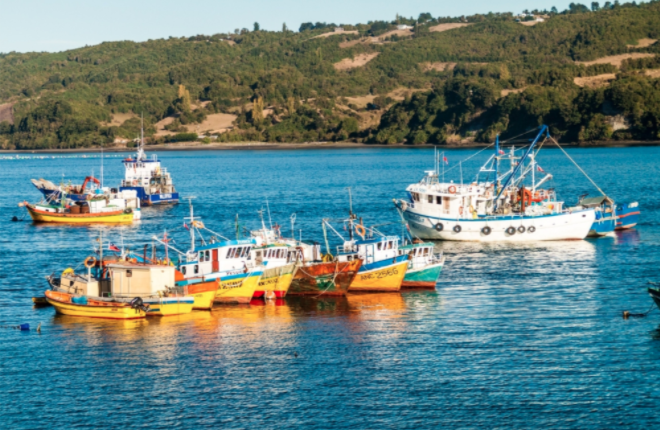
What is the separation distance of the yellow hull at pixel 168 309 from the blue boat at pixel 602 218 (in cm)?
4874

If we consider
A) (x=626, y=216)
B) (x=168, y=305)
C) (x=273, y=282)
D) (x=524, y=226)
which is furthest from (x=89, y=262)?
(x=626, y=216)

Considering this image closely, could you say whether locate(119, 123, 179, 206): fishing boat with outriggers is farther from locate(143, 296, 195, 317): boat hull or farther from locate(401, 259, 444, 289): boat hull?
locate(143, 296, 195, 317): boat hull

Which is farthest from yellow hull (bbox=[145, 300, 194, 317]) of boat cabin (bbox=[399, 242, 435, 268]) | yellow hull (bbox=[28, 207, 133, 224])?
yellow hull (bbox=[28, 207, 133, 224])

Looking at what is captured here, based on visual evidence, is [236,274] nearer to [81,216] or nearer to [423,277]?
[423,277]

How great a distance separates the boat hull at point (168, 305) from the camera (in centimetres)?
5888

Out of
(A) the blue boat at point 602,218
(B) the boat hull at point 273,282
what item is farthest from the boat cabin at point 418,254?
(A) the blue boat at point 602,218

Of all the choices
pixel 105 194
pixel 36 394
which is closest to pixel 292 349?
pixel 36 394

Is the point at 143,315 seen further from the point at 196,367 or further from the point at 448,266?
the point at 448,266

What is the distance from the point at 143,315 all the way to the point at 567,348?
26507mm

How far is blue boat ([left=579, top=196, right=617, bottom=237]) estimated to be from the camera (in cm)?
9331

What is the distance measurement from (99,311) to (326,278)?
52.1 feet

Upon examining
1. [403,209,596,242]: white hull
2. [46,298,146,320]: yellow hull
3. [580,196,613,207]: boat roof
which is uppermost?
[580,196,613,207]: boat roof

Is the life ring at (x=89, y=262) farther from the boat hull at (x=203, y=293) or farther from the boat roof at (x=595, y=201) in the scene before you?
the boat roof at (x=595, y=201)

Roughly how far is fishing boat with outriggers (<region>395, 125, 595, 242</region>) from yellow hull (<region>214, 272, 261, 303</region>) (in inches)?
1263
